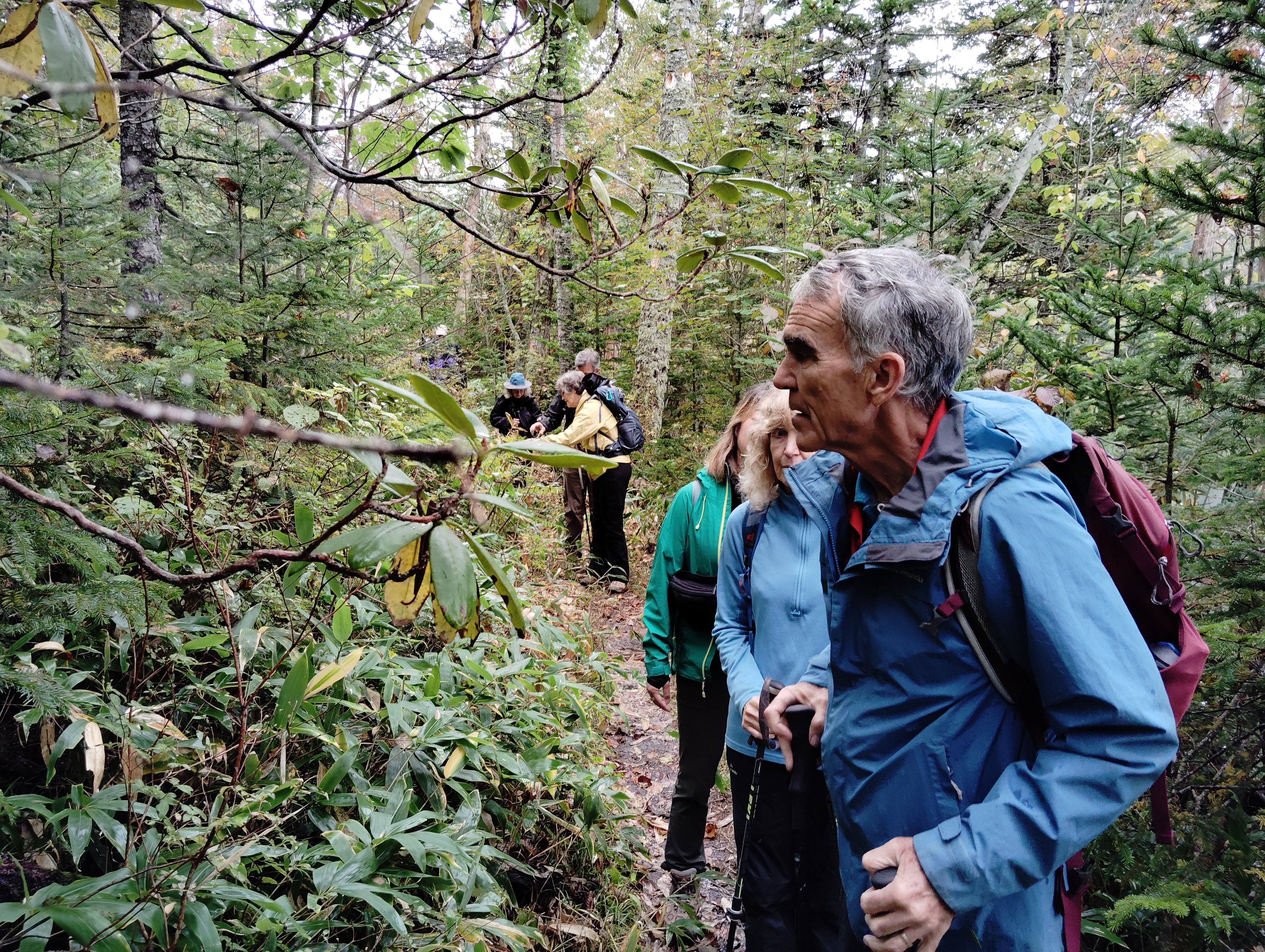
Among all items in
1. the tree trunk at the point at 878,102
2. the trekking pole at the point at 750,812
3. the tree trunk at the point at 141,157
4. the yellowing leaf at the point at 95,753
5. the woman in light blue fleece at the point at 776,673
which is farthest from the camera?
the tree trunk at the point at 878,102

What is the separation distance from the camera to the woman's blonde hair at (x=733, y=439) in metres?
3.18

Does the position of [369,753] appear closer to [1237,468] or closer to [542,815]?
[542,815]

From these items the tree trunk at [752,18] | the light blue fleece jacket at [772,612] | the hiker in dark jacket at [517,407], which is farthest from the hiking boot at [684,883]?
the tree trunk at [752,18]

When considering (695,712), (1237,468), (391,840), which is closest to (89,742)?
(391,840)

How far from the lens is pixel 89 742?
2.15 meters

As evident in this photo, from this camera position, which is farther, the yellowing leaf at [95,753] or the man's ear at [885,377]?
the yellowing leaf at [95,753]

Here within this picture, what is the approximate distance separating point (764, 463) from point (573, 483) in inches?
216

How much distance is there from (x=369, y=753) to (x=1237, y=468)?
12.5ft

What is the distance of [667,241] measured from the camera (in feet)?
27.7

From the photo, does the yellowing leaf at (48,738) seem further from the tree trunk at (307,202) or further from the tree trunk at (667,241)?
the tree trunk at (667,241)

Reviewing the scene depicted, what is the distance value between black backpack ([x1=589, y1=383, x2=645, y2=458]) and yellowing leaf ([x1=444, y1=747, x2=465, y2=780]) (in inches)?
191

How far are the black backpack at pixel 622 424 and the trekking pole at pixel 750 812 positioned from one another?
5.12 meters

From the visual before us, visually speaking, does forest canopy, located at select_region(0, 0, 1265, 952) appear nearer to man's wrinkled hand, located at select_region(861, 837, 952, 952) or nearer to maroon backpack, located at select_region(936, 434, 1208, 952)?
maroon backpack, located at select_region(936, 434, 1208, 952)

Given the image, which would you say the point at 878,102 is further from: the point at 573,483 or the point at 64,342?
the point at 64,342
